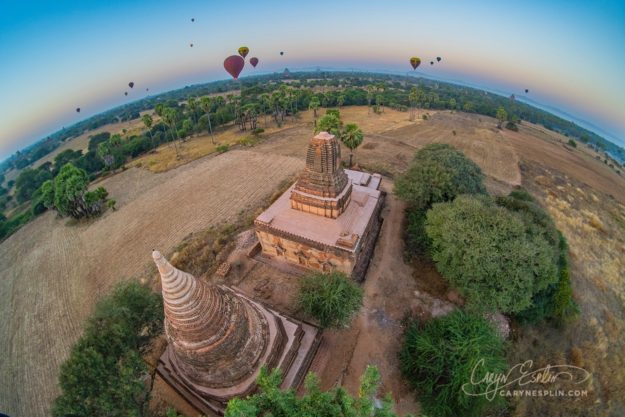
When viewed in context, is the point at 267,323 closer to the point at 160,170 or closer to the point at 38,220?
the point at 160,170

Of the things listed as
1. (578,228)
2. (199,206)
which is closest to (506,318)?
(578,228)

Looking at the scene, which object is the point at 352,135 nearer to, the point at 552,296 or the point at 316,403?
the point at 552,296

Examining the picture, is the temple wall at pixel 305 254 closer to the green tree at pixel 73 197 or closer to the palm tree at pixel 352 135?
the palm tree at pixel 352 135

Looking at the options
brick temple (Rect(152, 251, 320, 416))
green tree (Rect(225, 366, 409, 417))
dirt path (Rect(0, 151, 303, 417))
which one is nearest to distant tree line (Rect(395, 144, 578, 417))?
brick temple (Rect(152, 251, 320, 416))

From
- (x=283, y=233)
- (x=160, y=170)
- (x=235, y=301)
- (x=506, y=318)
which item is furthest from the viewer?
(x=160, y=170)

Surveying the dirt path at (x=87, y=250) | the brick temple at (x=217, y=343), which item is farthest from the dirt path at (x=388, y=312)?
the dirt path at (x=87, y=250)

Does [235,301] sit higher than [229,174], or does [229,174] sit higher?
[235,301]
